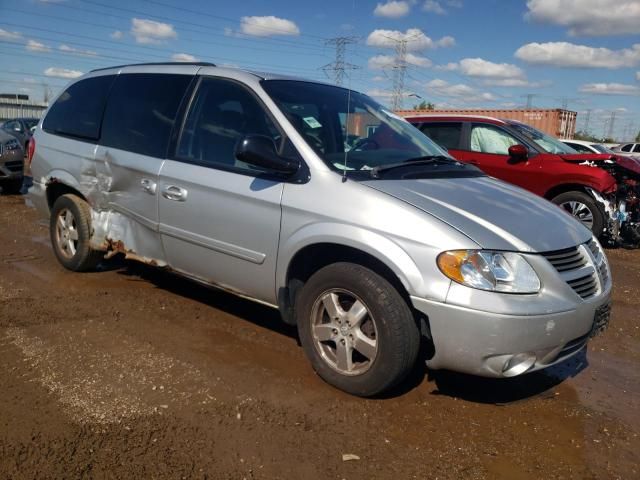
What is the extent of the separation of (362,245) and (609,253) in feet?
20.9

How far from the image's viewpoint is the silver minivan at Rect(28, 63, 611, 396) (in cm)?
289

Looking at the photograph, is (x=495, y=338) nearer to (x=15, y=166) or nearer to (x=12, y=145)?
(x=12, y=145)

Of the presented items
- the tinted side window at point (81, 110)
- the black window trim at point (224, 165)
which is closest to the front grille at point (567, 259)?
the black window trim at point (224, 165)

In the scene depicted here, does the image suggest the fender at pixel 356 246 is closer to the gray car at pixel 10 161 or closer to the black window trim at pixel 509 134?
the black window trim at pixel 509 134

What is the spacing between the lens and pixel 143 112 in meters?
4.54

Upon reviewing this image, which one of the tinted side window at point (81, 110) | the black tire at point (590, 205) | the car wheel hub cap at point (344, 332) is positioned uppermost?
the tinted side window at point (81, 110)

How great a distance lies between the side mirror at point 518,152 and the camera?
26.0ft

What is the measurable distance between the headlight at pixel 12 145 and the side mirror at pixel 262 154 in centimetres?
914

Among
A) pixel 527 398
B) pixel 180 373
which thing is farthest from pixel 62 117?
pixel 527 398

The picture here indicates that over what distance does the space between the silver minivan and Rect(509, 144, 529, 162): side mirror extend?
3911mm

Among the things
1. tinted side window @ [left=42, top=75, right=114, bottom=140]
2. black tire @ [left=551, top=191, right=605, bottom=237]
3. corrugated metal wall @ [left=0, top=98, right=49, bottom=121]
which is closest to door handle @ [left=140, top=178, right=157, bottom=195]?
tinted side window @ [left=42, top=75, right=114, bottom=140]

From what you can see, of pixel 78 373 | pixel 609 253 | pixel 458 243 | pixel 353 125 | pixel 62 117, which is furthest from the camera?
pixel 609 253

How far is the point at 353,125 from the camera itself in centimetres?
414

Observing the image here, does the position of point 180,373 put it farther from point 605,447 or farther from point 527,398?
point 605,447
